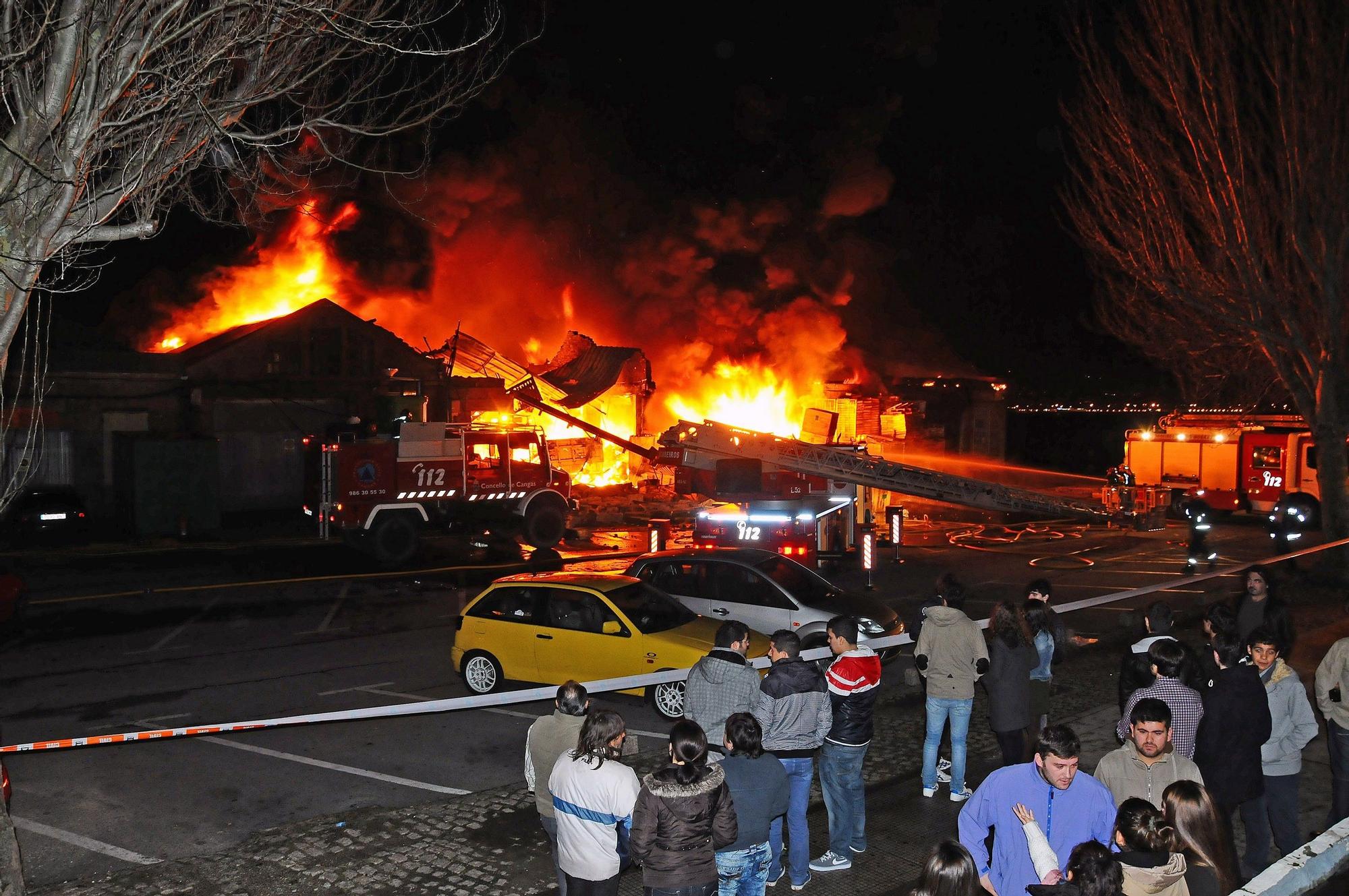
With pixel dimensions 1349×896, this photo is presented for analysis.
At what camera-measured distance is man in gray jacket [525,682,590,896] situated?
199 inches

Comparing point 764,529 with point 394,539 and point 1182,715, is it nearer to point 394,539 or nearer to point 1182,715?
point 394,539

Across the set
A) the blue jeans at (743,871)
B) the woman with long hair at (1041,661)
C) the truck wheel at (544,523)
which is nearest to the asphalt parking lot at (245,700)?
the truck wheel at (544,523)

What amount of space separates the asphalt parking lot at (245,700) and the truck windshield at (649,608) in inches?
33.8

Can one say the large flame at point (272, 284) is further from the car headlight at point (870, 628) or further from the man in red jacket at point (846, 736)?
the man in red jacket at point (846, 736)

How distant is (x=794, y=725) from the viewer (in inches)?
221

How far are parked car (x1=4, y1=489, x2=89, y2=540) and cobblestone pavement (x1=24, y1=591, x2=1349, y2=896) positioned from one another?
1784 cm

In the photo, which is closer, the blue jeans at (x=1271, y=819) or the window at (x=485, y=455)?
the blue jeans at (x=1271, y=819)

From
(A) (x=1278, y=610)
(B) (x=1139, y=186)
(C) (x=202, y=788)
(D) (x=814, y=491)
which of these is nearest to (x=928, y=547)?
(D) (x=814, y=491)

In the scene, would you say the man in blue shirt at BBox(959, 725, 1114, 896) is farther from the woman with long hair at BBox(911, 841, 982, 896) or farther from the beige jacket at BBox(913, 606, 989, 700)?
the beige jacket at BBox(913, 606, 989, 700)

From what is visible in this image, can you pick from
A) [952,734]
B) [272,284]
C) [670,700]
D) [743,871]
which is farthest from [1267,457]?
[272,284]

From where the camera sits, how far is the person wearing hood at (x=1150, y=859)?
12.4 ft

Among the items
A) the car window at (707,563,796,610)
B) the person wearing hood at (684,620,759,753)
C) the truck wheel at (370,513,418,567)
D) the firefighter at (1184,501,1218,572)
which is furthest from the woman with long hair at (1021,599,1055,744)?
the truck wheel at (370,513,418,567)

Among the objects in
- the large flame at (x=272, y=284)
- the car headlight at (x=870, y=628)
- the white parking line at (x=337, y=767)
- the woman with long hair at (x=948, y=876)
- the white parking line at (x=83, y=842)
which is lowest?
the white parking line at (x=83, y=842)

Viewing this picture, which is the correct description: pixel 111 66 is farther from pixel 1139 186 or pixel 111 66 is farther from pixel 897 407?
pixel 897 407
